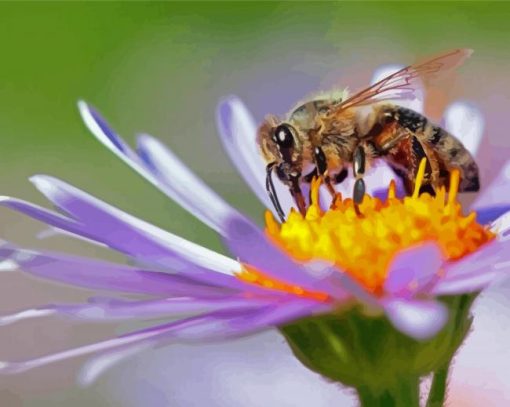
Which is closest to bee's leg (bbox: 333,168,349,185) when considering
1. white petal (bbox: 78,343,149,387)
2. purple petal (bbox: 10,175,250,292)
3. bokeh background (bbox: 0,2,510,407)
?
purple petal (bbox: 10,175,250,292)

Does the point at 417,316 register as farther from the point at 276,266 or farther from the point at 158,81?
the point at 158,81

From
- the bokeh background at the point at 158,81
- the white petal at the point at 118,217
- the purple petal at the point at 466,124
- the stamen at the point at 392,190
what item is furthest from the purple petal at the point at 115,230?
the bokeh background at the point at 158,81

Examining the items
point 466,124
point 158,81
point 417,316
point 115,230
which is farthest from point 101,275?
point 158,81

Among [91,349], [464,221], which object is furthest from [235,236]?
[464,221]

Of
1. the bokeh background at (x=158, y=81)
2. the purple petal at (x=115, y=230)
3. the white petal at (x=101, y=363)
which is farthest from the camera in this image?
the bokeh background at (x=158, y=81)

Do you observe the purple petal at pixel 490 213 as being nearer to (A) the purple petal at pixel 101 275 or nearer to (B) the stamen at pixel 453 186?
(B) the stamen at pixel 453 186

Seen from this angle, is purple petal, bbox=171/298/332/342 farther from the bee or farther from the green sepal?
the bee

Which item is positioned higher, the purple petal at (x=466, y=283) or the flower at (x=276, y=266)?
the flower at (x=276, y=266)
